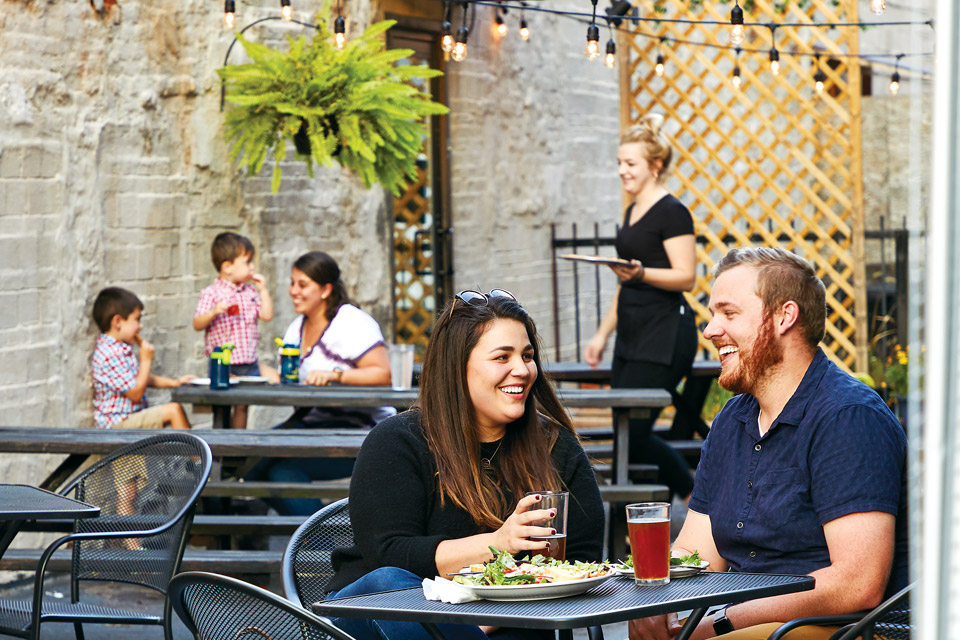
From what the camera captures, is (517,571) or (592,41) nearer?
(517,571)

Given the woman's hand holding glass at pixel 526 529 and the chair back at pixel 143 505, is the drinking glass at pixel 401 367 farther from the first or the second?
the woman's hand holding glass at pixel 526 529

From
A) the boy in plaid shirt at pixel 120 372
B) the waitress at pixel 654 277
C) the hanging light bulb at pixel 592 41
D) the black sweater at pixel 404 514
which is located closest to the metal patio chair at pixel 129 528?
the black sweater at pixel 404 514

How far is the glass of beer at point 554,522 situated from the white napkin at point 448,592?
17 cm

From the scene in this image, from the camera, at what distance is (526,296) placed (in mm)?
8695

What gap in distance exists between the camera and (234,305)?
5672mm

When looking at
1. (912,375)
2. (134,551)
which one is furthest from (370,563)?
(912,375)

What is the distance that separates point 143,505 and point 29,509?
54 cm

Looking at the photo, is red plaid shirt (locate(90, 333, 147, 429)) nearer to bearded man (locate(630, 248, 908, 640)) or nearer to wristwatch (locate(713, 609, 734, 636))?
bearded man (locate(630, 248, 908, 640))

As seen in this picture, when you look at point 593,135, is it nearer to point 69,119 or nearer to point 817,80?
point 817,80

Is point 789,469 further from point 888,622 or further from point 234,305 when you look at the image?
point 234,305

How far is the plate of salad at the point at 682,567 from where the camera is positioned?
6.73 feet

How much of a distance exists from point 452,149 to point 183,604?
624 centimetres

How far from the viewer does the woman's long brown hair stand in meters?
2.36

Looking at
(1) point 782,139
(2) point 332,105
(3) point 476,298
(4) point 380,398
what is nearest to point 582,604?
(3) point 476,298
